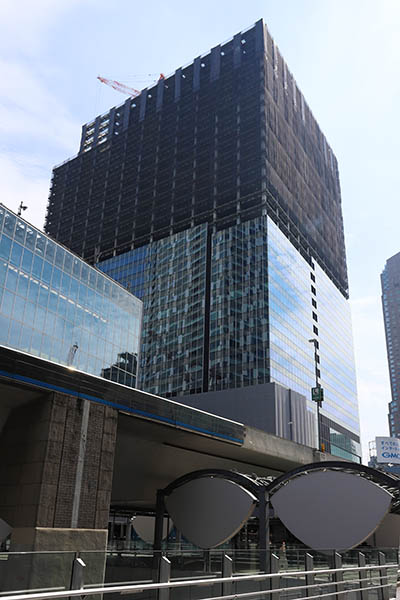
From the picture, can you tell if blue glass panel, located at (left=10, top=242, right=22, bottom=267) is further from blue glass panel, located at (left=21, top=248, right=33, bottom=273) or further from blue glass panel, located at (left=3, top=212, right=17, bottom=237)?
blue glass panel, located at (left=3, top=212, right=17, bottom=237)

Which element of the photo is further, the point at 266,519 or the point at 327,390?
the point at 327,390

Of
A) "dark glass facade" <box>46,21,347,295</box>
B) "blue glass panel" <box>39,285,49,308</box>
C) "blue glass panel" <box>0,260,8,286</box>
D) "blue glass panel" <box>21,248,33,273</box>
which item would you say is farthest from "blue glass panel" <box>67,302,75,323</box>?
"dark glass facade" <box>46,21,347,295</box>

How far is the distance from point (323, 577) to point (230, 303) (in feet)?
319

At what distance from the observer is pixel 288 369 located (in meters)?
108

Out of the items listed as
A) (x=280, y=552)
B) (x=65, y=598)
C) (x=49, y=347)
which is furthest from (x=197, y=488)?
(x=65, y=598)

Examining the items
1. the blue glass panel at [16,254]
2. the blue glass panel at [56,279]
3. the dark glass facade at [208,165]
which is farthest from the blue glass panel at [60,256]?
the dark glass facade at [208,165]

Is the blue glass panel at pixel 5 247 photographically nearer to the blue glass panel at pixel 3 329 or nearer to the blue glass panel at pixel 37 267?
the blue glass panel at pixel 37 267

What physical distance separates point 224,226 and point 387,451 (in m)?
67.6

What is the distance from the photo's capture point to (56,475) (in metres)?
21.2

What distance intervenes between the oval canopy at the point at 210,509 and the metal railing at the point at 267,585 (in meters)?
12.9

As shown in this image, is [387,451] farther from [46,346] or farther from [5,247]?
[5,247]

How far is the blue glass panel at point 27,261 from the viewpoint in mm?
47625

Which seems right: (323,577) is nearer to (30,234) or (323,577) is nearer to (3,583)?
(3,583)

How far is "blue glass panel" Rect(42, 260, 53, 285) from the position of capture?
5009cm
